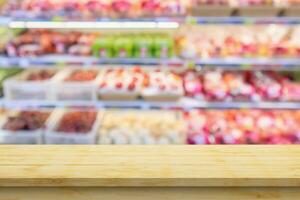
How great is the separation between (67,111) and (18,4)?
91cm

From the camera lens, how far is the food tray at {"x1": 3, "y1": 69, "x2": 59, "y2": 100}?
3.19m

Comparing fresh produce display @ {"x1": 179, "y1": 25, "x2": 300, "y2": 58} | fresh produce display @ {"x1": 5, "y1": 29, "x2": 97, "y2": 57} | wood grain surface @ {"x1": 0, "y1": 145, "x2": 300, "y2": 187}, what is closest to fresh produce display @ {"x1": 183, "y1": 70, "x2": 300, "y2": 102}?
fresh produce display @ {"x1": 179, "y1": 25, "x2": 300, "y2": 58}

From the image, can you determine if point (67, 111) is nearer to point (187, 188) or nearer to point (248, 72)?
point (248, 72)

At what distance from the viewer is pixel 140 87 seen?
315 centimetres

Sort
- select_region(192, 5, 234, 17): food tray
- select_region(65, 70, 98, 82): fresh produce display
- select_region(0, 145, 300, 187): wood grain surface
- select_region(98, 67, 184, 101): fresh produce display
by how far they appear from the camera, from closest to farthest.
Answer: select_region(0, 145, 300, 187): wood grain surface
select_region(192, 5, 234, 17): food tray
select_region(98, 67, 184, 101): fresh produce display
select_region(65, 70, 98, 82): fresh produce display

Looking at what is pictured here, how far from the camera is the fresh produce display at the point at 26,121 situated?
311cm

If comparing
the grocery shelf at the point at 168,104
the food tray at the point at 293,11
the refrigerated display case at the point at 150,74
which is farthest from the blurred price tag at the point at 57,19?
the food tray at the point at 293,11

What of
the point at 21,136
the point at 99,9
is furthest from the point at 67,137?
the point at 99,9

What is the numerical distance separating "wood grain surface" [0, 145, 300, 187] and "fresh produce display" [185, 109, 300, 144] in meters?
1.95

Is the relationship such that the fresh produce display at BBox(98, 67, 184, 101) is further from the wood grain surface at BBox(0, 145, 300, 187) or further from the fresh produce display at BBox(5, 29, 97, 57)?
the wood grain surface at BBox(0, 145, 300, 187)

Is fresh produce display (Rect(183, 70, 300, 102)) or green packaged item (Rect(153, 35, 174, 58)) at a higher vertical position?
green packaged item (Rect(153, 35, 174, 58))

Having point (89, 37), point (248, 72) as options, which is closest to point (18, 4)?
point (89, 37)

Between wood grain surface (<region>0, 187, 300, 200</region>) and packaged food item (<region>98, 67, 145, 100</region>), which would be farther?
packaged food item (<region>98, 67, 145, 100</region>)

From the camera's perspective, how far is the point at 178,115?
3354 mm
